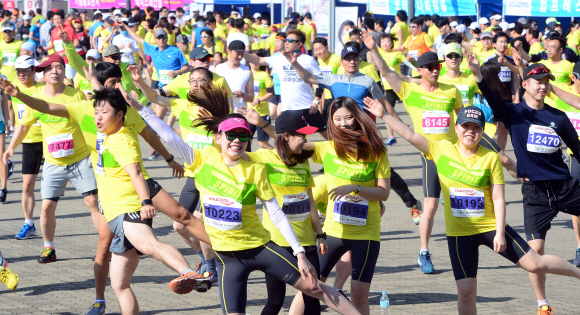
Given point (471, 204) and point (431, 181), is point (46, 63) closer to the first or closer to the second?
point (431, 181)

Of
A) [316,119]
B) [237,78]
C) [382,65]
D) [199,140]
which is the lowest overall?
[316,119]

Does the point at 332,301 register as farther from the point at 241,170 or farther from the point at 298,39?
the point at 298,39

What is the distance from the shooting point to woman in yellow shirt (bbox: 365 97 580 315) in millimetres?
5203

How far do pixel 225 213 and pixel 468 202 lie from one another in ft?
5.98

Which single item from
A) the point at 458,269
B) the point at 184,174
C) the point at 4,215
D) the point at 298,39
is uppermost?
the point at 298,39

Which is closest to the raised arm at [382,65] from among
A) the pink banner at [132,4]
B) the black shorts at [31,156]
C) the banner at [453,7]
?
the black shorts at [31,156]

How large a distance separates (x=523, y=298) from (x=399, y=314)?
4.05 feet

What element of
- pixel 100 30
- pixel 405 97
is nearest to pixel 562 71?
pixel 405 97

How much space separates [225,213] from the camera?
4562 millimetres

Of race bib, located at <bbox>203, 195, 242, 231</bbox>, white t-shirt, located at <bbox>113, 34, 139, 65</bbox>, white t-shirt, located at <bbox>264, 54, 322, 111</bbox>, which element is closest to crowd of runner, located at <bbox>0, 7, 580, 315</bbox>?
race bib, located at <bbox>203, 195, 242, 231</bbox>

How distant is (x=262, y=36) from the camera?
23609 millimetres

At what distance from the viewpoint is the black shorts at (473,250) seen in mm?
5219

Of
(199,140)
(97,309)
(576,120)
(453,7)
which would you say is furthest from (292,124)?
(453,7)

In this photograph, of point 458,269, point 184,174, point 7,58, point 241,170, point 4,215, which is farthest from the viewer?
point 7,58
